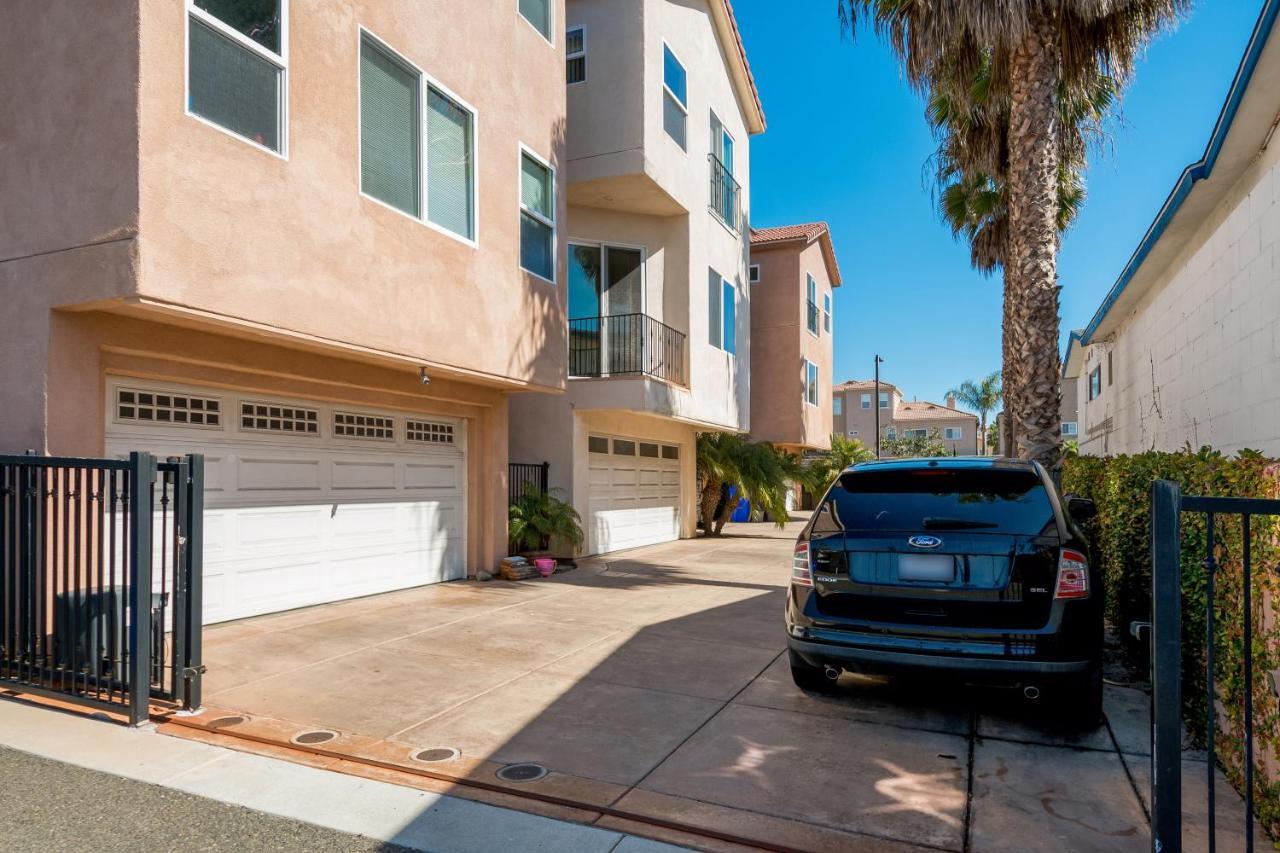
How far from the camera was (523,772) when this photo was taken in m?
4.51

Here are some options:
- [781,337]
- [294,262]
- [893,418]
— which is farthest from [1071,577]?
[893,418]

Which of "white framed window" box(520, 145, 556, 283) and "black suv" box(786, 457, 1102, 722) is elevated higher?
"white framed window" box(520, 145, 556, 283)

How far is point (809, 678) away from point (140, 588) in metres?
4.58

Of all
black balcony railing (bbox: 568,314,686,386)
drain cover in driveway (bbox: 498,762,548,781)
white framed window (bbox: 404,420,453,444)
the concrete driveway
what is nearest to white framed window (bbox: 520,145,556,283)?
white framed window (bbox: 404,420,453,444)

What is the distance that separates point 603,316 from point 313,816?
11503mm

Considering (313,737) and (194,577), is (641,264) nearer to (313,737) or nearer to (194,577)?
(194,577)

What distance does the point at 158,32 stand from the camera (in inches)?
238

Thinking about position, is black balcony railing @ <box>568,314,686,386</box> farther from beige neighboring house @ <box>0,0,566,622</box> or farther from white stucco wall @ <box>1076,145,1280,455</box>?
white stucco wall @ <box>1076,145,1280,455</box>

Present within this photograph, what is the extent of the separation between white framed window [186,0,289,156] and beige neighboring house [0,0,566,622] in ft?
0.07

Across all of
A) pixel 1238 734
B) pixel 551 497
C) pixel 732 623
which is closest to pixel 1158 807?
pixel 1238 734

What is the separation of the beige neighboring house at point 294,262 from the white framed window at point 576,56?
7.09 ft

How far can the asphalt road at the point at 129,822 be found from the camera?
3.63 m

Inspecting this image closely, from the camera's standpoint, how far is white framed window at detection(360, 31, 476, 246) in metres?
8.27

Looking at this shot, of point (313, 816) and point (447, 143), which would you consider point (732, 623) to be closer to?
point (313, 816)
